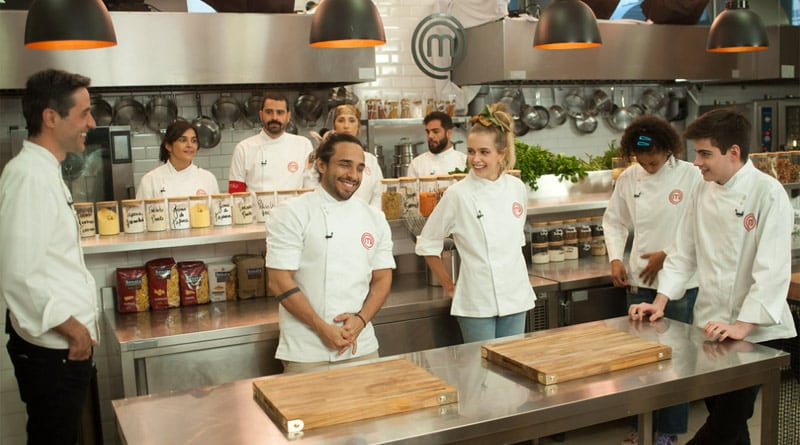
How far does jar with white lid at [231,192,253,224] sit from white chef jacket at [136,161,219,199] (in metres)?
1.42

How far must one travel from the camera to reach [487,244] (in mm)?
3525

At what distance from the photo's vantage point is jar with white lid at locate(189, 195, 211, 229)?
393 cm

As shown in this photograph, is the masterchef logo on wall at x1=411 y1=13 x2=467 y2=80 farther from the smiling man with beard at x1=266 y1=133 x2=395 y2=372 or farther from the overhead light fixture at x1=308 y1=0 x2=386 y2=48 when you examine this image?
the smiling man with beard at x1=266 y1=133 x2=395 y2=372

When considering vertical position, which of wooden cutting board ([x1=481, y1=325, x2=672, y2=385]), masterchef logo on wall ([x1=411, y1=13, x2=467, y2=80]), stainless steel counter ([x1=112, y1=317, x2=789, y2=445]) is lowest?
stainless steel counter ([x1=112, y1=317, x2=789, y2=445])

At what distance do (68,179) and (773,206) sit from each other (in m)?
5.00

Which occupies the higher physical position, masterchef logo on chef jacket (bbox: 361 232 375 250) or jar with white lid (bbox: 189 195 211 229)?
jar with white lid (bbox: 189 195 211 229)

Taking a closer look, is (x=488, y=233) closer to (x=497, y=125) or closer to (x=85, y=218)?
(x=497, y=125)

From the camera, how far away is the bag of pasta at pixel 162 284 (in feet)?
12.8

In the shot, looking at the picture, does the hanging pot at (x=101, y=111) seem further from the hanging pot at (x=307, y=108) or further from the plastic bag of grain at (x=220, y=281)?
the plastic bag of grain at (x=220, y=281)

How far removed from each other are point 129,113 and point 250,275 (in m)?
3.14

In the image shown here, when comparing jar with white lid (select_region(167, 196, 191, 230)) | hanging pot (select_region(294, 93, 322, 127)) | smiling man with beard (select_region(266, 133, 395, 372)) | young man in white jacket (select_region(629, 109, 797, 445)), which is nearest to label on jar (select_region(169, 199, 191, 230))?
jar with white lid (select_region(167, 196, 191, 230))

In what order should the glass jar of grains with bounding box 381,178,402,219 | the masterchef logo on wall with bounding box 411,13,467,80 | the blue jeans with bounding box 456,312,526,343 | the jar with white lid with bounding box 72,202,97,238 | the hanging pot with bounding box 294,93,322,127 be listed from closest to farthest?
1. the blue jeans with bounding box 456,312,526,343
2. the jar with white lid with bounding box 72,202,97,238
3. the glass jar of grains with bounding box 381,178,402,219
4. the hanging pot with bounding box 294,93,322,127
5. the masterchef logo on wall with bounding box 411,13,467,80

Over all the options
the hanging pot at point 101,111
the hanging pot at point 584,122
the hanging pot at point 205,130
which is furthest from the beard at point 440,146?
the hanging pot at point 101,111

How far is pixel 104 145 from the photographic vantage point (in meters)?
6.08
